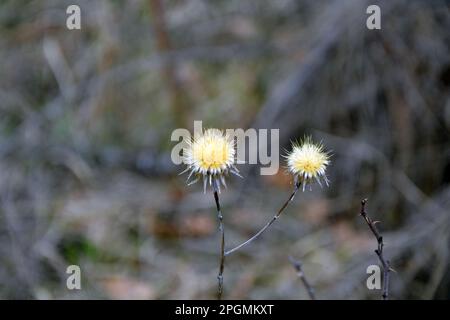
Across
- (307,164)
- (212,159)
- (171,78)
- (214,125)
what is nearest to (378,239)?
(307,164)

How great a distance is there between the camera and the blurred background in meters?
1.83

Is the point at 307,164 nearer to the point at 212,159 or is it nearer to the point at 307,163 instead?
the point at 307,163

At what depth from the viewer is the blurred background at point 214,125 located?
72.2 inches

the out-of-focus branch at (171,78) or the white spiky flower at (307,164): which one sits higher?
the out-of-focus branch at (171,78)

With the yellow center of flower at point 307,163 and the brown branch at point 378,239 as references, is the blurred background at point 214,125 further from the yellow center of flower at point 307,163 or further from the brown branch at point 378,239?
the yellow center of flower at point 307,163

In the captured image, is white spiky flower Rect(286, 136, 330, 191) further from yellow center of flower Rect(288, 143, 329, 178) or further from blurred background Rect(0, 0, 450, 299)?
blurred background Rect(0, 0, 450, 299)

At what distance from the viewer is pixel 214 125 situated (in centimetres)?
262

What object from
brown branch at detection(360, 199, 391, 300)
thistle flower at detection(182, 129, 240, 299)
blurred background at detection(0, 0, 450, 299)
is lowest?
brown branch at detection(360, 199, 391, 300)

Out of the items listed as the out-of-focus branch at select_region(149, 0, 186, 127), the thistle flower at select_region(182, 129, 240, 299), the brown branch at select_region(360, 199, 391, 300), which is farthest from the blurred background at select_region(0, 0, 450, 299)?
the thistle flower at select_region(182, 129, 240, 299)

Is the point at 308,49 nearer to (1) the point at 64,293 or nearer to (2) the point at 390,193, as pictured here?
(2) the point at 390,193

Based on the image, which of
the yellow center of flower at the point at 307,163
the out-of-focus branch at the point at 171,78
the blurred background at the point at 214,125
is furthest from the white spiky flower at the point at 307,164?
the out-of-focus branch at the point at 171,78
